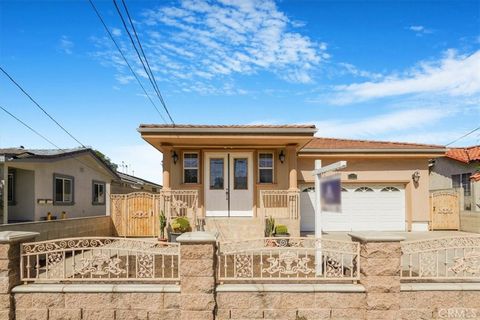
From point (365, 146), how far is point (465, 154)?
5845 mm

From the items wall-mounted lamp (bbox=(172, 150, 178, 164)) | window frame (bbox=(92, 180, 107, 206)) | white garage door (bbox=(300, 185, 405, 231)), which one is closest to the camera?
wall-mounted lamp (bbox=(172, 150, 178, 164))

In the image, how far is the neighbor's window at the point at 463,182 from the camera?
580 inches

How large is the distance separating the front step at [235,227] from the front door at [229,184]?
106cm

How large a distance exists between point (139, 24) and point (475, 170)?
15.1 m

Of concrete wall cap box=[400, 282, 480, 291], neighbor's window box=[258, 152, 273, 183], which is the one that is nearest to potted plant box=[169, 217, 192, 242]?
neighbor's window box=[258, 152, 273, 183]

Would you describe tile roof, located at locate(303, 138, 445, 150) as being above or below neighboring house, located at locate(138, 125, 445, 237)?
above

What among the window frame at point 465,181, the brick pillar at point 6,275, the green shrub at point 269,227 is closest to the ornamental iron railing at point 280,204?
the green shrub at point 269,227

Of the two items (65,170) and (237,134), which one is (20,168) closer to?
(65,170)

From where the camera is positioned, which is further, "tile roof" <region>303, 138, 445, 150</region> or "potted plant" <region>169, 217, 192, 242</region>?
"tile roof" <region>303, 138, 445, 150</region>

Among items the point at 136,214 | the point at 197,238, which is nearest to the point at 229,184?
the point at 136,214

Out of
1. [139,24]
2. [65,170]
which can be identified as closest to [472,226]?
[139,24]

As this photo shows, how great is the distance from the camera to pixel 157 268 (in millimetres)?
6945

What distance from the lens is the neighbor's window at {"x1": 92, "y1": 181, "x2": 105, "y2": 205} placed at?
50.4 ft

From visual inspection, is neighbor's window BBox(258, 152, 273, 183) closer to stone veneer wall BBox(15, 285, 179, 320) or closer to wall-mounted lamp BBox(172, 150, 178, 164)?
wall-mounted lamp BBox(172, 150, 178, 164)
